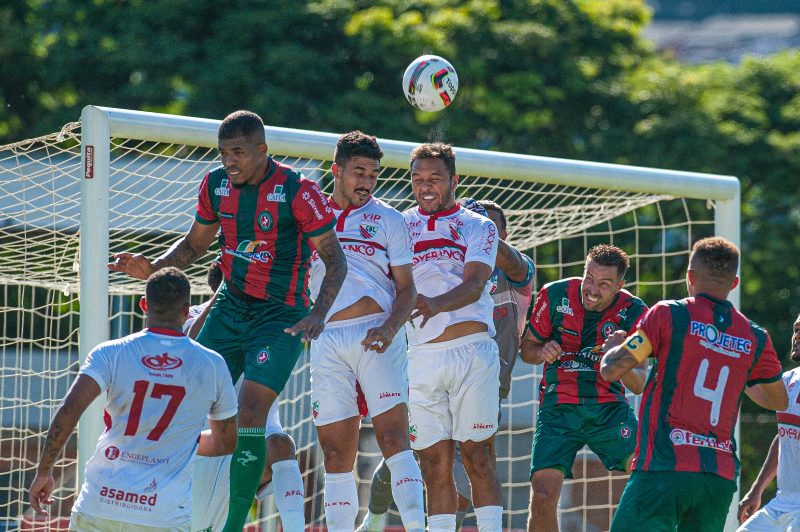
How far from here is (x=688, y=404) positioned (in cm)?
559

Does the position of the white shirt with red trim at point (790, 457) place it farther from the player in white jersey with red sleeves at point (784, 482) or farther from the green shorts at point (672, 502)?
the green shorts at point (672, 502)

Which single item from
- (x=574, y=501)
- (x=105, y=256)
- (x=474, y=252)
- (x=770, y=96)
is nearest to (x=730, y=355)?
(x=474, y=252)

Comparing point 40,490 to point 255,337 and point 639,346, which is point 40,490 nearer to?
point 255,337

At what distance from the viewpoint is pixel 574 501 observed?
15.2m

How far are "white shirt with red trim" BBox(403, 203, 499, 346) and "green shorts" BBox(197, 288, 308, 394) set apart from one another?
822 millimetres

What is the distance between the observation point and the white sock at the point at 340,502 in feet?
21.4

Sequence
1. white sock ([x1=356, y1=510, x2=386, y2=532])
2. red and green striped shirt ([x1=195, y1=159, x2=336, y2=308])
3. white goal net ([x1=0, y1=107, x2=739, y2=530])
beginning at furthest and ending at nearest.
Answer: white sock ([x1=356, y1=510, x2=386, y2=532]) < white goal net ([x1=0, y1=107, x2=739, y2=530]) < red and green striped shirt ([x1=195, y1=159, x2=336, y2=308])

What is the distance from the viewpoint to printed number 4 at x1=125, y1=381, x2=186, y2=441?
527 centimetres

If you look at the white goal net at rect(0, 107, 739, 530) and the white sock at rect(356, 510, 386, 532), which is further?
the white sock at rect(356, 510, 386, 532)

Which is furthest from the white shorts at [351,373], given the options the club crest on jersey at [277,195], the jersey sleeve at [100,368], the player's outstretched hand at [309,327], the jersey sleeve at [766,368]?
the jersey sleeve at [766,368]

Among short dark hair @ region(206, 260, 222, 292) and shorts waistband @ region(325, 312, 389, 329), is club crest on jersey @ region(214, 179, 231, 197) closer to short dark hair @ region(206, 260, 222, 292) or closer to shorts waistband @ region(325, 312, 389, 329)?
short dark hair @ region(206, 260, 222, 292)

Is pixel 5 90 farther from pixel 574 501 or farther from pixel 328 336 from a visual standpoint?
pixel 328 336

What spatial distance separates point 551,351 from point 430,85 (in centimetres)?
203

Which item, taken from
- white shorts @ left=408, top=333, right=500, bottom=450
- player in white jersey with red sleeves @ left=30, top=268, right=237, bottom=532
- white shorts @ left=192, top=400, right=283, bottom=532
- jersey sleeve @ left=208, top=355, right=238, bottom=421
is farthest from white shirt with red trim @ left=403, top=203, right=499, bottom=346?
player in white jersey with red sleeves @ left=30, top=268, right=237, bottom=532
